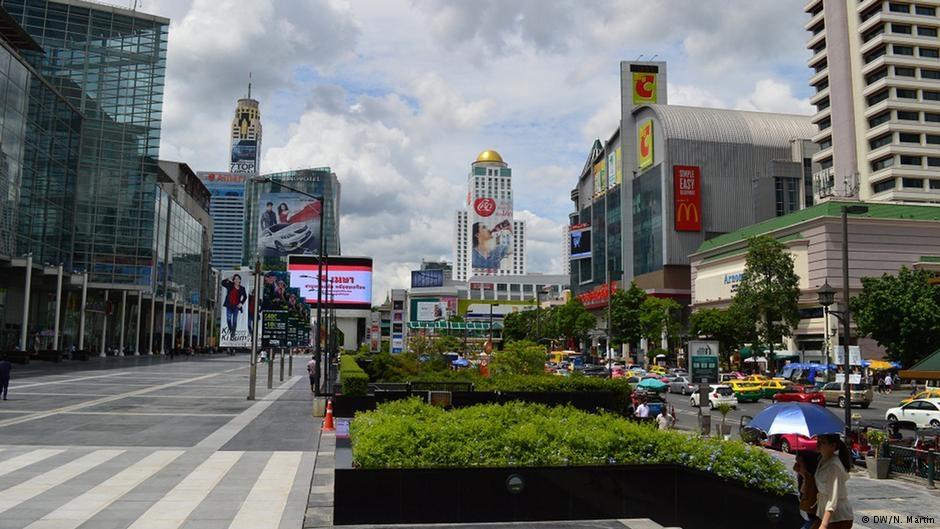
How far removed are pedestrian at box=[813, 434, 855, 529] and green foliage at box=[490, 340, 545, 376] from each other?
25.6m

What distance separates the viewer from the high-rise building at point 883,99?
8000 cm

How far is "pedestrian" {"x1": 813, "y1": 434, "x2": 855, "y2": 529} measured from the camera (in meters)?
7.61

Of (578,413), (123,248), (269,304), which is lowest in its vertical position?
(578,413)

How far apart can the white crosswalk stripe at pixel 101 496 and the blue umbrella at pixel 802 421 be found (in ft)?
34.4

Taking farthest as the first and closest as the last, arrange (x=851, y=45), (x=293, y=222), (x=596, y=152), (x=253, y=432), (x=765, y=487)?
(x=293, y=222) < (x=596, y=152) < (x=851, y=45) < (x=253, y=432) < (x=765, y=487)

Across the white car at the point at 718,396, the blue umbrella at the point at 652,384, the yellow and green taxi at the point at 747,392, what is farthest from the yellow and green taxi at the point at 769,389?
the blue umbrella at the point at 652,384

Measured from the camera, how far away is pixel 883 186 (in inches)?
3226

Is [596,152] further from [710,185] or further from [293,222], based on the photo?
[293,222]

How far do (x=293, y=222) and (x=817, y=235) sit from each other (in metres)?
110

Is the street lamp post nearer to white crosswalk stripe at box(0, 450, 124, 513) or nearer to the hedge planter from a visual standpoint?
the hedge planter

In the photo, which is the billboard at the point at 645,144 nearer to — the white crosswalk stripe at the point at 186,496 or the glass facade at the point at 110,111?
the glass facade at the point at 110,111

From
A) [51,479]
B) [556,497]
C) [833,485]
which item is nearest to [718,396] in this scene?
[556,497]

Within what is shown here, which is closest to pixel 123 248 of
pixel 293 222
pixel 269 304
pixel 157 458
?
pixel 269 304

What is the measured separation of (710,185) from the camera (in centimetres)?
10894
